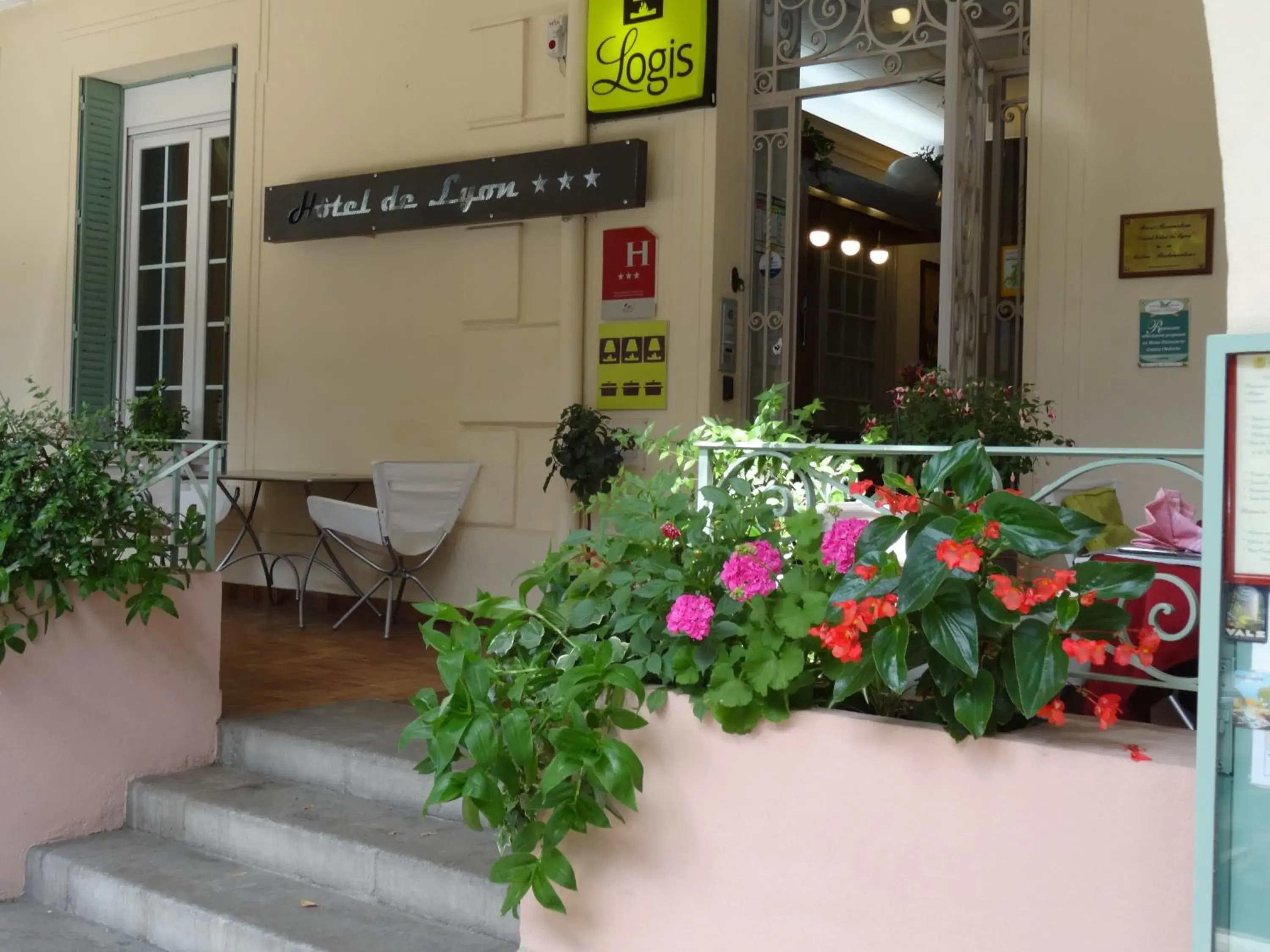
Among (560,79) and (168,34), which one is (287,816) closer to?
(560,79)

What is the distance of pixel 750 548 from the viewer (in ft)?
7.84

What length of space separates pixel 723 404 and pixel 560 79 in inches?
69.1

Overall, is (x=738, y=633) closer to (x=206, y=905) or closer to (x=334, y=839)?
(x=334, y=839)

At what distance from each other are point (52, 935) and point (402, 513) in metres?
2.77

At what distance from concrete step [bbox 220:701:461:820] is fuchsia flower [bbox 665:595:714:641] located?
53.2 inches

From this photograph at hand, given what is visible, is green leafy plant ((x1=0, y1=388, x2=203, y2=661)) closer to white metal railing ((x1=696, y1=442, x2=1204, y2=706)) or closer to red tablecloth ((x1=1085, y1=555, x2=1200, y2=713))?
white metal railing ((x1=696, y1=442, x2=1204, y2=706))

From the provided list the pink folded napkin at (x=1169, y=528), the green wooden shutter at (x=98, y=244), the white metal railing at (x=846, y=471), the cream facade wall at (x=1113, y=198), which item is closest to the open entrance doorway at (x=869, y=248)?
the cream facade wall at (x=1113, y=198)

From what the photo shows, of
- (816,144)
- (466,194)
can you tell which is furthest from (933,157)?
(466,194)

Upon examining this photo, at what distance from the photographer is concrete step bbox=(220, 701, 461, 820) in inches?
143

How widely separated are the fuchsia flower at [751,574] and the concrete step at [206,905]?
1.14m

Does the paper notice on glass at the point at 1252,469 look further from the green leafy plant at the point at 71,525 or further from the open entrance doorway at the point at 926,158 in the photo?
the open entrance doorway at the point at 926,158

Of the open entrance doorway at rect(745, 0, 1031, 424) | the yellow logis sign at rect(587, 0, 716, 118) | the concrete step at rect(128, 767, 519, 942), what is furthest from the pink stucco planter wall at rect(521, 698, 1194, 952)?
the yellow logis sign at rect(587, 0, 716, 118)

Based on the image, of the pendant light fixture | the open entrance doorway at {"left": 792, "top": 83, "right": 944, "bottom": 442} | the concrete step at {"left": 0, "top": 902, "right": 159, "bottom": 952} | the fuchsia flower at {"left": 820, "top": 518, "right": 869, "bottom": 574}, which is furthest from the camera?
the pendant light fixture

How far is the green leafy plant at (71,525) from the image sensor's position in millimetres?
3529
